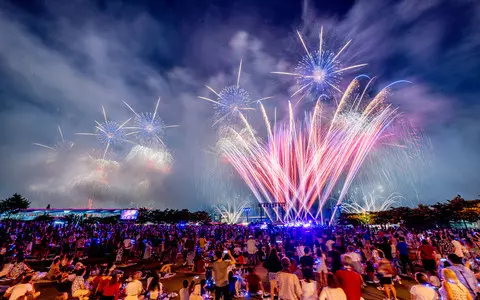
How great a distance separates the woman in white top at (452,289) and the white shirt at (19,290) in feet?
37.3

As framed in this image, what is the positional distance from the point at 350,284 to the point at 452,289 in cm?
208

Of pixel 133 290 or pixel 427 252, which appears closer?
pixel 133 290

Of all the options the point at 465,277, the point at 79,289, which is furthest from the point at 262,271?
the point at 79,289

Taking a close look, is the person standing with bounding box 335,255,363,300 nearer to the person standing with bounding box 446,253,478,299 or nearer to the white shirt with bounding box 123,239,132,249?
the person standing with bounding box 446,253,478,299

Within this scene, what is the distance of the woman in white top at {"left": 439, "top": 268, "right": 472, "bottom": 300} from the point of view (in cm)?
495

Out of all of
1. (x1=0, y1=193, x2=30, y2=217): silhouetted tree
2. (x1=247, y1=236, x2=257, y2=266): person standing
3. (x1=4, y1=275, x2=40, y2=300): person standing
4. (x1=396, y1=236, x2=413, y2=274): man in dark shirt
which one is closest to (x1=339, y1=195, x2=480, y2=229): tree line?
(x1=396, y1=236, x2=413, y2=274): man in dark shirt

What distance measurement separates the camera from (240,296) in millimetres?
A: 9633

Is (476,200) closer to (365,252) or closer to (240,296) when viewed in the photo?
(365,252)

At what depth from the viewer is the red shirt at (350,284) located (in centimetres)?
545

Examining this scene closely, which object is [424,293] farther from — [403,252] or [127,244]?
[127,244]

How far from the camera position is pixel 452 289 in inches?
200

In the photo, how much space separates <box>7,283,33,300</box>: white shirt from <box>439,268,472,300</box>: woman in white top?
11.4 m

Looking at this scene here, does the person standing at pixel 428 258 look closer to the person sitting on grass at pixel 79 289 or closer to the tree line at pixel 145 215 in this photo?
the person sitting on grass at pixel 79 289

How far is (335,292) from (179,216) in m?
99.3
